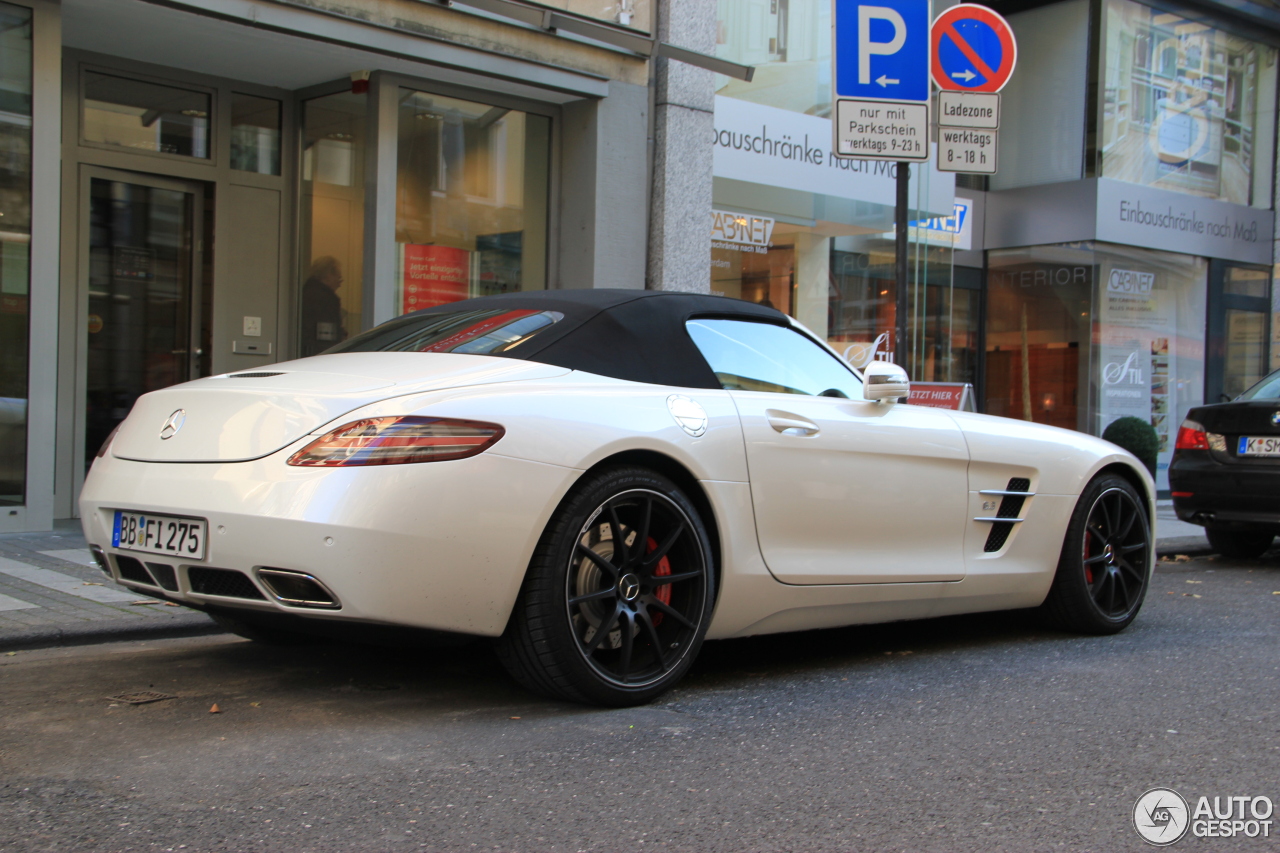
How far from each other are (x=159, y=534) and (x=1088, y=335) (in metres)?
13.7

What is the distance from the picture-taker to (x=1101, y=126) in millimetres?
14984

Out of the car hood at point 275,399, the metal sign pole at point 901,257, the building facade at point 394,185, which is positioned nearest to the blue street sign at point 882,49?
the metal sign pole at point 901,257

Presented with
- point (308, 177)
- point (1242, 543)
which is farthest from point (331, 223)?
point (1242, 543)

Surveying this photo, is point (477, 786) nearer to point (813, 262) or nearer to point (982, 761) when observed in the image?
point (982, 761)

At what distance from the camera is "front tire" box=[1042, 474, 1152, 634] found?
5.39 m

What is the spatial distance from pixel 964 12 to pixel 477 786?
7.82 m

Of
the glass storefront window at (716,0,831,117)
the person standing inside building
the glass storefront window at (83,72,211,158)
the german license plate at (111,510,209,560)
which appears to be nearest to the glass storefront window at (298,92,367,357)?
the person standing inside building

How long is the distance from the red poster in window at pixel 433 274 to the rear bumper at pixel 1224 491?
5.55m

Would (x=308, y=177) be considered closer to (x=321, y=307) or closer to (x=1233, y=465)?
(x=321, y=307)

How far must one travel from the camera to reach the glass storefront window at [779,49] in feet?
38.1

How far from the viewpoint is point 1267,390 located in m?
8.88

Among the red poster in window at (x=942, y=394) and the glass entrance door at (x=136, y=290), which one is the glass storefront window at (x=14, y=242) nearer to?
the glass entrance door at (x=136, y=290)

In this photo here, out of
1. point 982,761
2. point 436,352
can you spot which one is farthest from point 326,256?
point 982,761

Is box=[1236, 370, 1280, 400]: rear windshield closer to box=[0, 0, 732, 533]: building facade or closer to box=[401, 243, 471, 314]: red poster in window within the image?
box=[0, 0, 732, 533]: building facade
